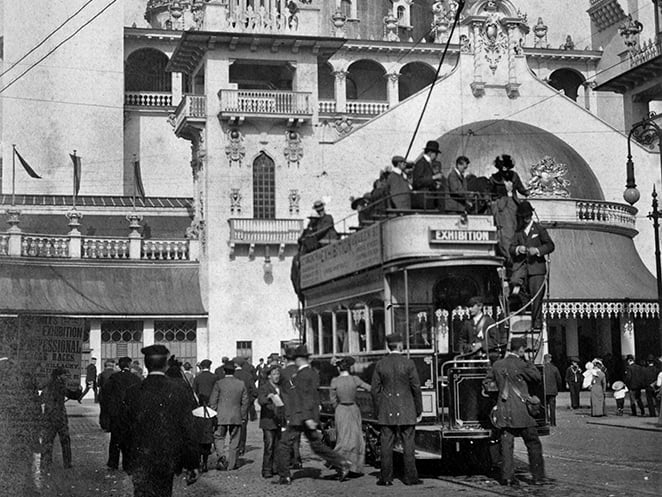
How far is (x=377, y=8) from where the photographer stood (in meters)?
71.6

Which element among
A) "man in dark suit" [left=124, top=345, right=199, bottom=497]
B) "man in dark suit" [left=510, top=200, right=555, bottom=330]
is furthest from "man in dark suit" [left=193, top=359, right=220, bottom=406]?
"man in dark suit" [left=124, top=345, right=199, bottom=497]

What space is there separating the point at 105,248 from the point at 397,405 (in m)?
29.4

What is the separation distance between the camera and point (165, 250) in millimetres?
44219

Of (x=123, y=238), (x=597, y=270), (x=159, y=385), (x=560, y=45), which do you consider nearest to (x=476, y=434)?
(x=159, y=385)

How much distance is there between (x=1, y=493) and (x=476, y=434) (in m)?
6.32

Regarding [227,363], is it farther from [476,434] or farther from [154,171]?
[154,171]

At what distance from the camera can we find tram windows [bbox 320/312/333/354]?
20.4 metres

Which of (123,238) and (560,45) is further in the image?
(560,45)

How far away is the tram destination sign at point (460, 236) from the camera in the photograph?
1645 centimetres

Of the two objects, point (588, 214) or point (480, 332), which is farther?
point (588, 214)

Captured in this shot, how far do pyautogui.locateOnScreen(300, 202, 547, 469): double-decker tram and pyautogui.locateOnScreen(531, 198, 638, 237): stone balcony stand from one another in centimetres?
2395

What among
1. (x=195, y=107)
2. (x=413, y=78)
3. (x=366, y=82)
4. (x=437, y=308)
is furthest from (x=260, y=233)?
(x=437, y=308)

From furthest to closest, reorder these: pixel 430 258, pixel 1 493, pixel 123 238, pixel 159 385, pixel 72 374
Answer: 1. pixel 123 238
2. pixel 430 258
3. pixel 1 493
4. pixel 72 374
5. pixel 159 385

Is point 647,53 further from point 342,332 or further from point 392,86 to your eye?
point 342,332
